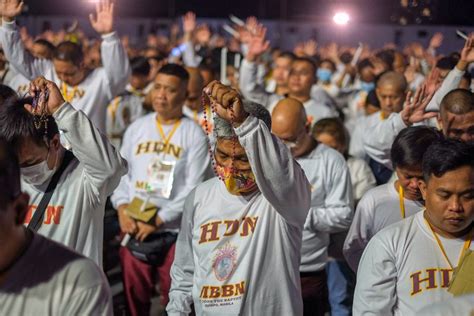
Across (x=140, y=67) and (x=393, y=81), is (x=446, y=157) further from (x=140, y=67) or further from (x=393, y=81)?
(x=140, y=67)

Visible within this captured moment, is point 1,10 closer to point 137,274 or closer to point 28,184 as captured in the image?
point 137,274

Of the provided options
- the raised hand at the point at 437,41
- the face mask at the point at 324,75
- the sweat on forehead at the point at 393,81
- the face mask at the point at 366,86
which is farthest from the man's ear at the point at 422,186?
the face mask at the point at 324,75

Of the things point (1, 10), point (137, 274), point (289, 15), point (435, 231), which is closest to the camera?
point (435, 231)

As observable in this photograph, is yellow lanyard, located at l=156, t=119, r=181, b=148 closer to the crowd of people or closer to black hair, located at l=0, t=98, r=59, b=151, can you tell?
the crowd of people

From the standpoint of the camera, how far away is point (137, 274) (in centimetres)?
588

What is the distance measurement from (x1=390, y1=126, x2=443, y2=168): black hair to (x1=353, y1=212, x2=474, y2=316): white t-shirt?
2.23 ft

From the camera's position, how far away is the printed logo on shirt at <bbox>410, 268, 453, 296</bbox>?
132 inches

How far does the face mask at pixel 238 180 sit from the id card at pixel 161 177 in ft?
6.75

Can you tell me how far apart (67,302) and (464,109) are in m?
3.52

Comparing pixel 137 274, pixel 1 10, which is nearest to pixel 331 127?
pixel 137 274

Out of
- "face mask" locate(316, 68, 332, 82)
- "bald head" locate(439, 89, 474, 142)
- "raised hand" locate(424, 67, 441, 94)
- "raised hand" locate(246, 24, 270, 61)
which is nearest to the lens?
"bald head" locate(439, 89, 474, 142)

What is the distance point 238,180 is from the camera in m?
3.65

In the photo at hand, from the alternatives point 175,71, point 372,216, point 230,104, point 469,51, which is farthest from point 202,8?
point 230,104

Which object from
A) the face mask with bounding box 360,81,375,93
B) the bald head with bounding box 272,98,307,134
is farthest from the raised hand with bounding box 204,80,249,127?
the face mask with bounding box 360,81,375,93
